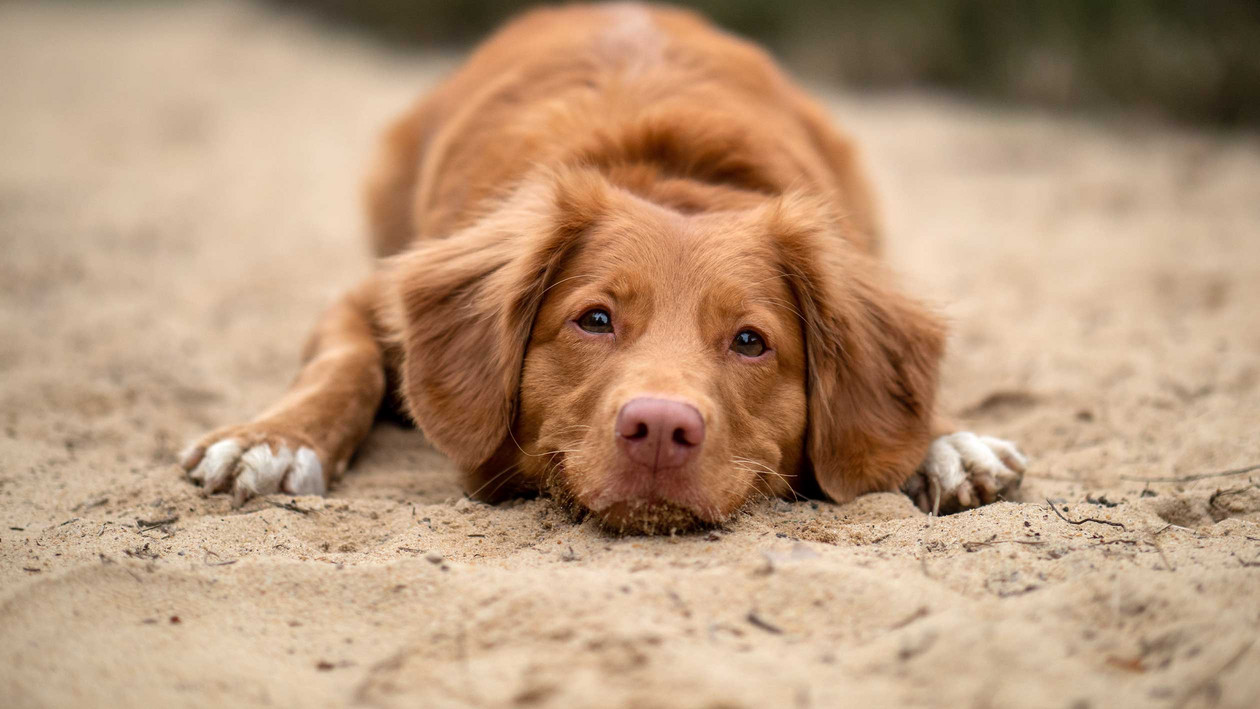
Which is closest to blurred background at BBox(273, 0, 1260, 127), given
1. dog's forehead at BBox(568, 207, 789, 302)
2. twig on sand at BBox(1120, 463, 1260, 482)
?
twig on sand at BBox(1120, 463, 1260, 482)

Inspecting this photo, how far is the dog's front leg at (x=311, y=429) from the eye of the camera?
3.34 m

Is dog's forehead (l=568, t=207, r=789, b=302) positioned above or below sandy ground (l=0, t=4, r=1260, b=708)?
above

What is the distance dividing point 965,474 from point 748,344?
2.82 ft

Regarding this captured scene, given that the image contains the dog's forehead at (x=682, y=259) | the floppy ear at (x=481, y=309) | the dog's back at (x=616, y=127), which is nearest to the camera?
the dog's forehead at (x=682, y=259)

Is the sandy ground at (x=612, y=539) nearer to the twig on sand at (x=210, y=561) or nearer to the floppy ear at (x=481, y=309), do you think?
the twig on sand at (x=210, y=561)

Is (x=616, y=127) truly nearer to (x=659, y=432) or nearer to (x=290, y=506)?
(x=659, y=432)

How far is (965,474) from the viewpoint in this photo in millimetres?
3486

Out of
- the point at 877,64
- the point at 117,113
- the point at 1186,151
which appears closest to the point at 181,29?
the point at 117,113

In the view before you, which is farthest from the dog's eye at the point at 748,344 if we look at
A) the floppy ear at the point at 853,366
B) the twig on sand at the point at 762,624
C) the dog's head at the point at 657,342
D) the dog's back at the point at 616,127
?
the twig on sand at the point at 762,624

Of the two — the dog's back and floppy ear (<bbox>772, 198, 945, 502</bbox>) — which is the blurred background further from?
floppy ear (<bbox>772, 198, 945, 502</bbox>)

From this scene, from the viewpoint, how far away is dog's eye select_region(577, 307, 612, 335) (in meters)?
3.26

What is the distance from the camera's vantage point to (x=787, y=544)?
9.04ft

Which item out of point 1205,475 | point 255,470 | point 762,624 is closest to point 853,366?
point 1205,475

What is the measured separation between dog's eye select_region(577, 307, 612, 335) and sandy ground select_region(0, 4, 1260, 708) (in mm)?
564
